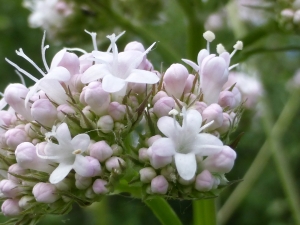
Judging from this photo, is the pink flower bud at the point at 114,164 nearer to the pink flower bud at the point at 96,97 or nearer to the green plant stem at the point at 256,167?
the pink flower bud at the point at 96,97

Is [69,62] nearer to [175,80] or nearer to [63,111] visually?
[63,111]

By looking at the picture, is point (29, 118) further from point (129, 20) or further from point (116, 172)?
point (129, 20)

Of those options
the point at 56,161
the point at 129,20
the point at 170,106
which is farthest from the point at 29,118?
the point at 129,20

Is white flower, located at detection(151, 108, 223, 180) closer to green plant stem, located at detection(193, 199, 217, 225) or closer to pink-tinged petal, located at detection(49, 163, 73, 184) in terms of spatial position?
pink-tinged petal, located at detection(49, 163, 73, 184)

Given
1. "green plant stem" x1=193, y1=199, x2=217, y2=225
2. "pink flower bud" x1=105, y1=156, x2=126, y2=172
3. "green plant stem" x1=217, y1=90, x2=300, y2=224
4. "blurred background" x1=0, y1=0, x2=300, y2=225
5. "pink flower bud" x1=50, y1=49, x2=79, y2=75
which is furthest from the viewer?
"green plant stem" x1=217, y1=90, x2=300, y2=224

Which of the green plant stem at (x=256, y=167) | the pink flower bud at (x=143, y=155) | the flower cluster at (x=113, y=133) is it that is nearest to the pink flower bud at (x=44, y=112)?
the flower cluster at (x=113, y=133)

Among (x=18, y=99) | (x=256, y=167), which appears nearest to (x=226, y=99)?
(x=18, y=99)

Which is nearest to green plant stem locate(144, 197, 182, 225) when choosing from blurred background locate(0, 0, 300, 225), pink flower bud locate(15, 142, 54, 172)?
blurred background locate(0, 0, 300, 225)
